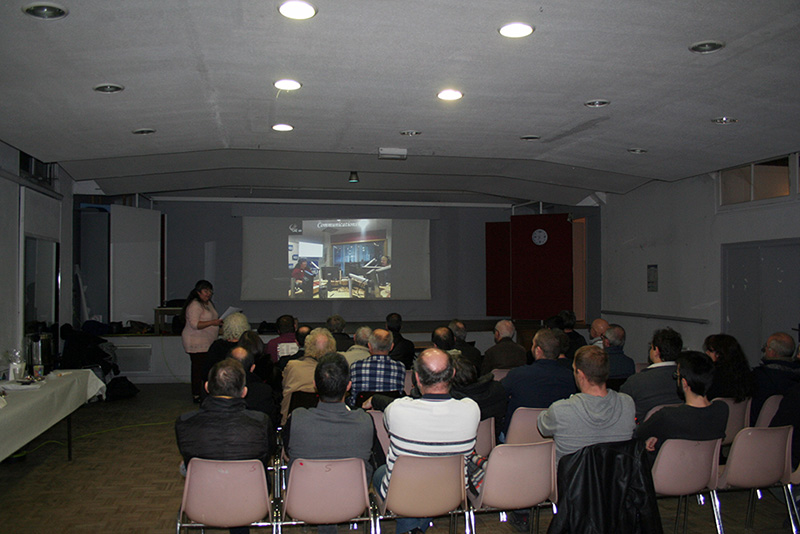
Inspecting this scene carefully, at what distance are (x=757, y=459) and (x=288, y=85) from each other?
11.6 ft

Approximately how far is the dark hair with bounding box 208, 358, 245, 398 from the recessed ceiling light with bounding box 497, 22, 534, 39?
7.04 ft

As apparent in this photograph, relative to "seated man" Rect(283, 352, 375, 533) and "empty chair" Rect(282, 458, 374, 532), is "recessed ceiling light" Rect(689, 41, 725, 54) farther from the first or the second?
"empty chair" Rect(282, 458, 374, 532)

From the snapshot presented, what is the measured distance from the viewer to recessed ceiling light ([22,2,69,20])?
8.95 feet

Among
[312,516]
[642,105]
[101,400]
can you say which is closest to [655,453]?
[312,516]

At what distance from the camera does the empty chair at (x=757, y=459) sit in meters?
3.27

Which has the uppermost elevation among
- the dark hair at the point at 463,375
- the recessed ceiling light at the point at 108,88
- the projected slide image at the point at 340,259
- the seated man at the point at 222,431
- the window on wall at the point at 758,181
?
the recessed ceiling light at the point at 108,88

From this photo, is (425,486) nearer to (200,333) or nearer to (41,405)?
(41,405)

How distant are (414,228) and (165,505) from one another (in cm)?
844

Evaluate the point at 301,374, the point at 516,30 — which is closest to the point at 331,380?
the point at 301,374

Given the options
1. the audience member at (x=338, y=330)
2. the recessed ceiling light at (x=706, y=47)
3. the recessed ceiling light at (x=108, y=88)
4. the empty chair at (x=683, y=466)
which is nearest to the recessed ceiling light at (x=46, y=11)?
the recessed ceiling light at (x=108, y=88)

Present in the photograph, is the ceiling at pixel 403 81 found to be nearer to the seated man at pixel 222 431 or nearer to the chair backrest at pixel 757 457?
the seated man at pixel 222 431

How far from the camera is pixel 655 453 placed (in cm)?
336

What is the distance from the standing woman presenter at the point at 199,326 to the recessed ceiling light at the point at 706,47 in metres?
5.32

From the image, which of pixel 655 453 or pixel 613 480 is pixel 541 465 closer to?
pixel 613 480
